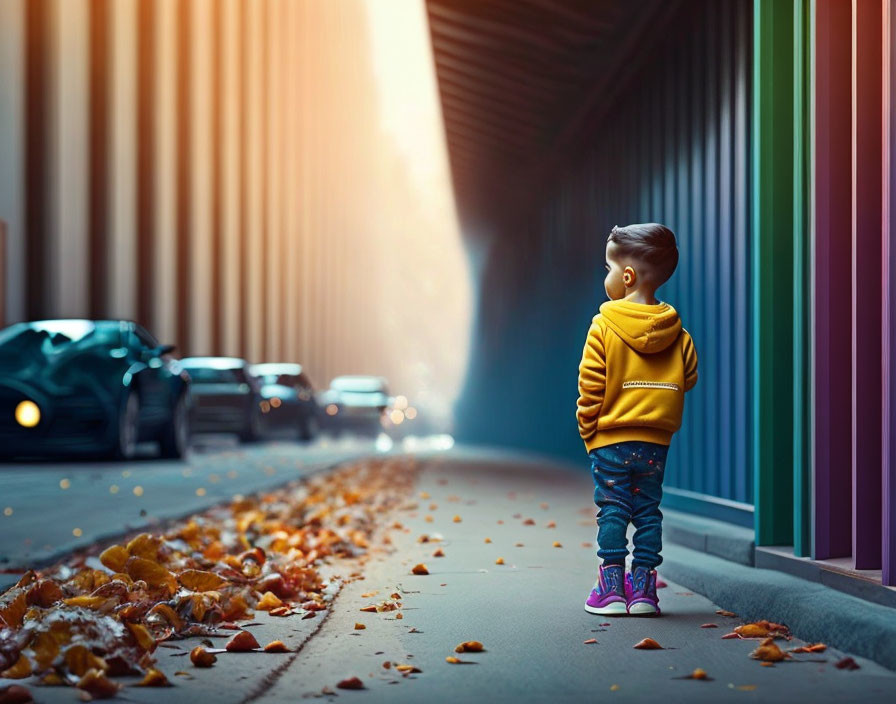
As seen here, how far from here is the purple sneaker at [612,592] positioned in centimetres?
439

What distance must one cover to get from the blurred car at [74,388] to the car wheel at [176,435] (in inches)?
34.1

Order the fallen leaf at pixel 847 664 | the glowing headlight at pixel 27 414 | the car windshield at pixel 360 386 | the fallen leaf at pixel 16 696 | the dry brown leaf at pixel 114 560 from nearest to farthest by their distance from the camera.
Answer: the fallen leaf at pixel 16 696 → the fallen leaf at pixel 847 664 → the dry brown leaf at pixel 114 560 → the glowing headlight at pixel 27 414 → the car windshield at pixel 360 386

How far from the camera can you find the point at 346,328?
70.6 m

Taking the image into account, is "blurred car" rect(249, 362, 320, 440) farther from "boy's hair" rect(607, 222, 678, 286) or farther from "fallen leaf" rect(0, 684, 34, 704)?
"fallen leaf" rect(0, 684, 34, 704)

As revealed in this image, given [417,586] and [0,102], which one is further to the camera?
[0,102]

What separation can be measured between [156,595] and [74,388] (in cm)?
858

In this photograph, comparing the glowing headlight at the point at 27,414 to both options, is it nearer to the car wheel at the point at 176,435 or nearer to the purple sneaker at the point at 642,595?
the car wheel at the point at 176,435

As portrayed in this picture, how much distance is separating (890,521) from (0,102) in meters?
20.1

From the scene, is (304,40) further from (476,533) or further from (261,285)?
(476,533)

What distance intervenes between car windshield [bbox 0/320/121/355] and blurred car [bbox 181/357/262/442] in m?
5.85

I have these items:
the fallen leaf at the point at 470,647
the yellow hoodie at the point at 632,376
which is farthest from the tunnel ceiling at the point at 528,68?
the fallen leaf at the point at 470,647

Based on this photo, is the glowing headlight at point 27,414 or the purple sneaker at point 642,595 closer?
the purple sneaker at point 642,595

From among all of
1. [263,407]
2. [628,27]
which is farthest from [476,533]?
[263,407]

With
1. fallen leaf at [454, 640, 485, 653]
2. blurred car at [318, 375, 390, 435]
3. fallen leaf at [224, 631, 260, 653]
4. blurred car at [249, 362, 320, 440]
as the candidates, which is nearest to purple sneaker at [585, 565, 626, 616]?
fallen leaf at [454, 640, 485, 653]
